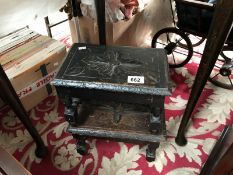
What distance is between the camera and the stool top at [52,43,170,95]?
862 millimetres

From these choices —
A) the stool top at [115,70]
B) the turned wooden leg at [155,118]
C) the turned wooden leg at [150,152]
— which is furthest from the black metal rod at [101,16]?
the turned wooden leg at [150,152]

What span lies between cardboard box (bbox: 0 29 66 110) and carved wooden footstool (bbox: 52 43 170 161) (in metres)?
0.36

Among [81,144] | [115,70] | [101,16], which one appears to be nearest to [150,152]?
[81,144]

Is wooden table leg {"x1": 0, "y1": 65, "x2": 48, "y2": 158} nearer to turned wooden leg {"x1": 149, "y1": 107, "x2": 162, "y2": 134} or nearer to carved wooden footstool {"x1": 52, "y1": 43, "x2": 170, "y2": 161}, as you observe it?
carved wooden footstool {"x1": 52, "y1": 43, "x2": 170, "y2": 161}

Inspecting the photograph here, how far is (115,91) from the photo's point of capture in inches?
34.2

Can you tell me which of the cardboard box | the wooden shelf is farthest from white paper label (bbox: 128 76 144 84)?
the cardboard box

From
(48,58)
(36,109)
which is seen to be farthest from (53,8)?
(36,109)

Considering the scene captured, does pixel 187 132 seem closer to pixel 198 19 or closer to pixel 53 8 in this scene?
pixel 198 19

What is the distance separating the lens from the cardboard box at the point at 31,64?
49.9 inches

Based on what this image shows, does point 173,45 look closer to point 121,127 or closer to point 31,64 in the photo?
point 121,127

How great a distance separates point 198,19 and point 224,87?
54cm

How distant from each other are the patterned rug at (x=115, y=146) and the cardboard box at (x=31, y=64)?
0.39ft

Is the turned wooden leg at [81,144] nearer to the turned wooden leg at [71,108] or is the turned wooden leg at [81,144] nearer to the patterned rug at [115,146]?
the patterned rug at [115,146]

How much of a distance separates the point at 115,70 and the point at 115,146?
480 millimetres
